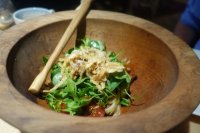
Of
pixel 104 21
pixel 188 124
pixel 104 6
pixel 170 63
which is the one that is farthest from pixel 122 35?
pixel 104 6

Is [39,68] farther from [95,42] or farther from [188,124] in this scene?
[188,124]

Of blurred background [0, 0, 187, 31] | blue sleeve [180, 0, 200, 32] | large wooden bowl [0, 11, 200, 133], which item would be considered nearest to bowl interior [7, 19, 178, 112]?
large wooden bowl [0, 11, 200, 133]

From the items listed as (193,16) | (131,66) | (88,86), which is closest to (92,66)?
(88,86)

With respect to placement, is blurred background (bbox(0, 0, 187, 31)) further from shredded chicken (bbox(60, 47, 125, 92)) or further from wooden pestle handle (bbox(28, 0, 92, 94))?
shredded chicken (bbox(60, 47, 125, 92))

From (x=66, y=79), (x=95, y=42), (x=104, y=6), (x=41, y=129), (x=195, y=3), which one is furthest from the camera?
(x=104, y=6)

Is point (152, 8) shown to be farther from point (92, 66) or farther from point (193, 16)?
point (92, 66)

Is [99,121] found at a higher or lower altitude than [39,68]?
higher
